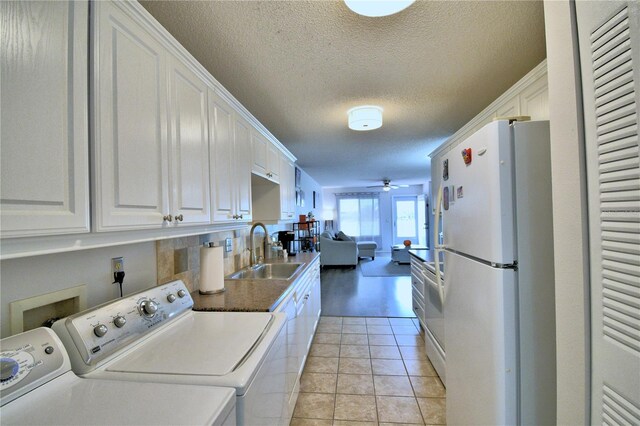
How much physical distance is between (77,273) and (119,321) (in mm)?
273

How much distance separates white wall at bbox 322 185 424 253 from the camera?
8.99m

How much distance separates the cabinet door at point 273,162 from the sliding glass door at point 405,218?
6904 mm

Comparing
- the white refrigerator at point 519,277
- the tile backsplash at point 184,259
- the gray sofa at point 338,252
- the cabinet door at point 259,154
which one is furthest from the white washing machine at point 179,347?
the gray sofa at point 338,252

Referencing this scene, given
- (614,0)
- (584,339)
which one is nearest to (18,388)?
(584,339)

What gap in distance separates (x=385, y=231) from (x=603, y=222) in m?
8.49

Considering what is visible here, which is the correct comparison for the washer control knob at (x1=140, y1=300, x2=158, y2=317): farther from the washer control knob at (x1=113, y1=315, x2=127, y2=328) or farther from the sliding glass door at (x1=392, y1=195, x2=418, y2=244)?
the sliding glass door at (x1=392, y1=195, x2=418, y2=244)

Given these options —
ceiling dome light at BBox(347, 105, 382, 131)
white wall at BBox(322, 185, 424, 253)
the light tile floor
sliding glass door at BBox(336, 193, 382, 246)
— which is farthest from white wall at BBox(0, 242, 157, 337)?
sliding glass door at BBox(336, 193, 382, 246)

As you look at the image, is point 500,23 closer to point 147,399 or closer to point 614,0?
point 614,0

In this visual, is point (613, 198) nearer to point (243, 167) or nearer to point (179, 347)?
point (179, 347)

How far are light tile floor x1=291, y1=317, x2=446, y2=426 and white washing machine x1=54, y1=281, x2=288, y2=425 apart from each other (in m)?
0.82

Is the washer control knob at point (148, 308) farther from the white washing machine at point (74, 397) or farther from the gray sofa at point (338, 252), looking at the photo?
the gray sofa at point (338, 252)

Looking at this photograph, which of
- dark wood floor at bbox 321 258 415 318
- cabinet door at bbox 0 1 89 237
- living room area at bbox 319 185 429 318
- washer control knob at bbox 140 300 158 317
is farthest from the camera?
living room area at bbox 319 185 429 318

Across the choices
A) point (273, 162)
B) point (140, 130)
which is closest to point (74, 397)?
point (140, 130)

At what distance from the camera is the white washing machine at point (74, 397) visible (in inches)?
23.5
